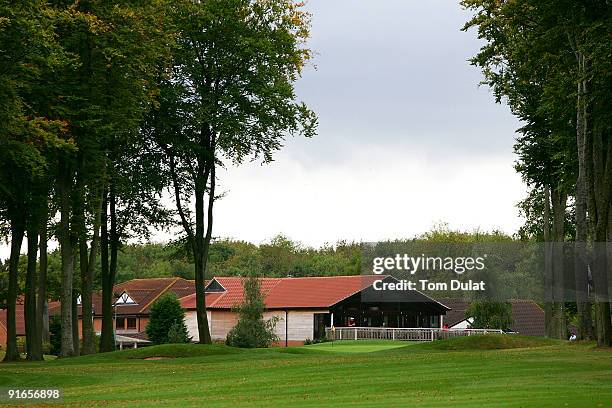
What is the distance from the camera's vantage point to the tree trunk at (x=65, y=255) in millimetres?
39250

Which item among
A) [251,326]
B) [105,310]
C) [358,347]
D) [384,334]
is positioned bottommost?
[358,347]

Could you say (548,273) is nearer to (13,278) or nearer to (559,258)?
(559,258)

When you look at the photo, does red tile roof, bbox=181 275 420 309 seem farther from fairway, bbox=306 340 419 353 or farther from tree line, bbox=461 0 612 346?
tree line, bbox=461 0 612 346

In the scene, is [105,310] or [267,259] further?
[267,259]

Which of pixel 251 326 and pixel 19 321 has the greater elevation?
pixel 19 321

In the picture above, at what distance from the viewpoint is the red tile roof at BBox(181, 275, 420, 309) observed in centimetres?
8131

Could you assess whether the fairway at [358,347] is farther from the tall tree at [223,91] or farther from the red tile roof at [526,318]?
the red tile roof at [526,318]

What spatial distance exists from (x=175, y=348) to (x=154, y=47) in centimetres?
1232

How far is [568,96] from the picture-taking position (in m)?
30.0

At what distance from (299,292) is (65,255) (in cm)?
4655

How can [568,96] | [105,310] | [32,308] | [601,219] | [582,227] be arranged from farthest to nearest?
[105,310] → [32,308] → [582,227] → [601,219] → [568,96]

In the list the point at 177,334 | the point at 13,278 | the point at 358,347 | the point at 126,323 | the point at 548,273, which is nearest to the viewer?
the point at 13,278

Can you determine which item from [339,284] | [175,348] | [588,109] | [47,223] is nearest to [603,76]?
[588,109]

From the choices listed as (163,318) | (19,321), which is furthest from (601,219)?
(19,321)
